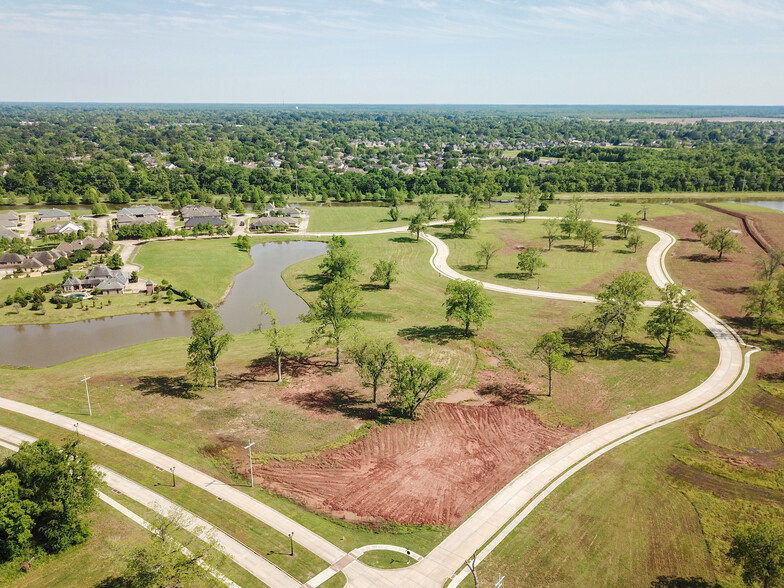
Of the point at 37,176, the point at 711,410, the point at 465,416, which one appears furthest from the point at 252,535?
the point at 37,176

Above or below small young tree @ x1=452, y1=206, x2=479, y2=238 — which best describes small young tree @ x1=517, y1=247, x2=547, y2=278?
below

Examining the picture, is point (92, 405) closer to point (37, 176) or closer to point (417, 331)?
point (417, 331)

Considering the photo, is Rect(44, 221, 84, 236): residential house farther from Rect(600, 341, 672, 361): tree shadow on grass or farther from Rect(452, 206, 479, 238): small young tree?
Rect(600, 341, 672, 361): tree shadow on grass

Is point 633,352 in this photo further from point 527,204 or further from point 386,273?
point 527,204

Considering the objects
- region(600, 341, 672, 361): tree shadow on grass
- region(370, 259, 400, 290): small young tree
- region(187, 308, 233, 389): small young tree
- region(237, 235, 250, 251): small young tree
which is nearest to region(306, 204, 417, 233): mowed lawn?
region(237, 235, 250, 251): small young tree

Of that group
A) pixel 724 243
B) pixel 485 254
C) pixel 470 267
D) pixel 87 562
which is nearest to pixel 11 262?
pixel 87 562

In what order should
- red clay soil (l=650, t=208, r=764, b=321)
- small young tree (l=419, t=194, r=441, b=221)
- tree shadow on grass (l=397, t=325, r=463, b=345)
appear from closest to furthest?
tree shadow on grass (l=397, t=325, r=463, b=345), red clay soil (l=650, t=208, r=764, b=321), small young tree (l=419, t=194, r=441, b=221)
